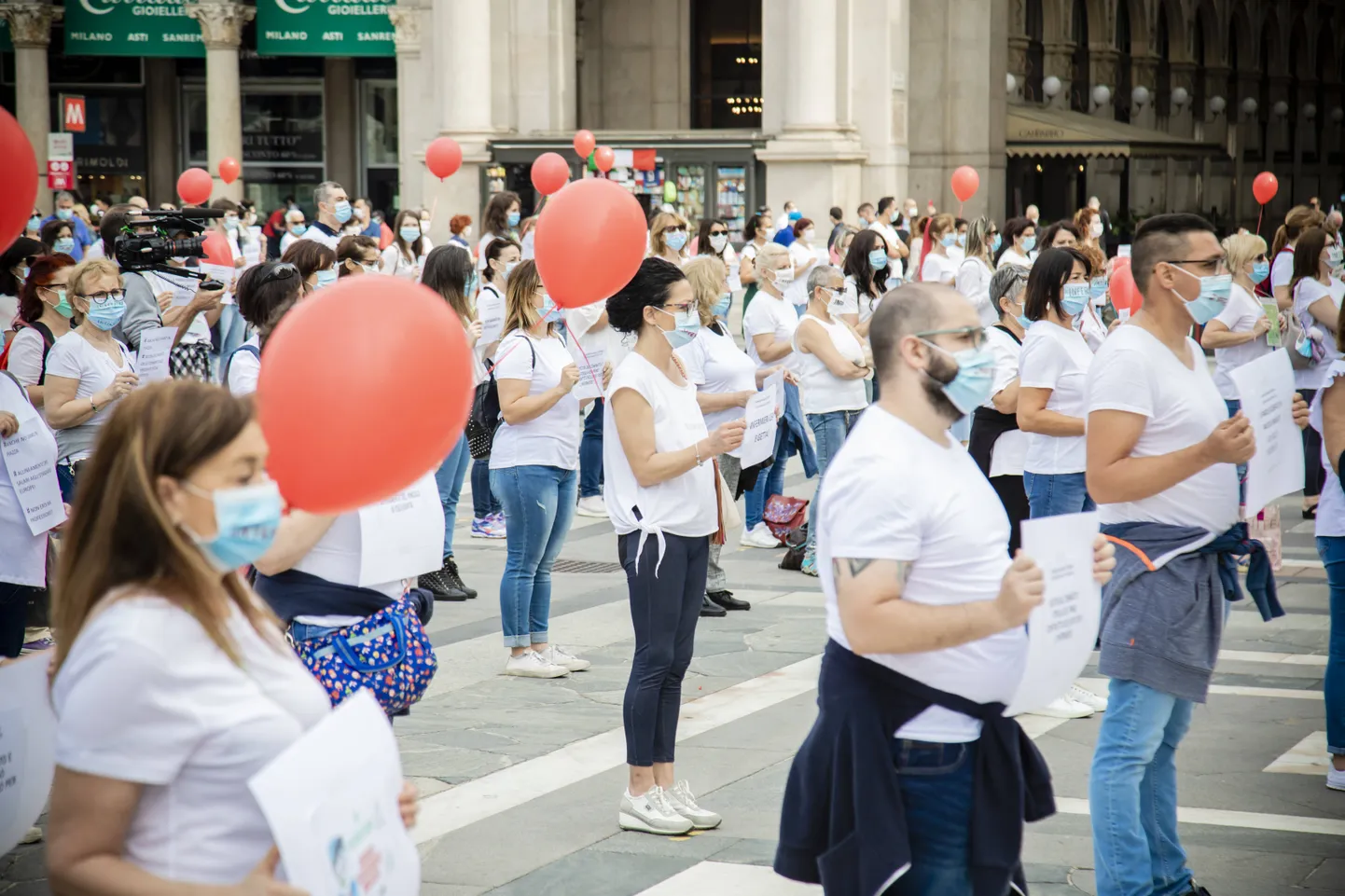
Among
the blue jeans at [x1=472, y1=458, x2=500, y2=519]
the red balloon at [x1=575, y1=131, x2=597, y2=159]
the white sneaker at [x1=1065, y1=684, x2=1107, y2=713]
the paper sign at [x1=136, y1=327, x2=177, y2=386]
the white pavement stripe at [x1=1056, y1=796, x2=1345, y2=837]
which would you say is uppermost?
the red balloon at [x1=575, y1=131, x2=597, y2=159]

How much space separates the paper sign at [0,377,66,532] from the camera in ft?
21.4

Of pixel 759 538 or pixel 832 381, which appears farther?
pixel 759 538

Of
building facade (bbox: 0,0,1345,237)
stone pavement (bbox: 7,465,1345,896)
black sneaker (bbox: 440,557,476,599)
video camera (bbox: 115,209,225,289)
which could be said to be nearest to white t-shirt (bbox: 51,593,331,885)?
stone pavement (bbox: 7,465,1345,896)

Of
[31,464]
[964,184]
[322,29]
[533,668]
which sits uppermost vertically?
[322,29]

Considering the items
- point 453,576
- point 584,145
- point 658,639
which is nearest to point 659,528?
point 658,639

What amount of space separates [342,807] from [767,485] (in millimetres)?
9352

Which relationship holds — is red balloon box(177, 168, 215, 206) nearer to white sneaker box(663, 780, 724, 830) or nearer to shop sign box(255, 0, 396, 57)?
white sneaker box(663, 780, 724, 830)

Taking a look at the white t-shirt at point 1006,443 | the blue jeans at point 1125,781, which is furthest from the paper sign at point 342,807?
the white t-shirt at point 1006,443

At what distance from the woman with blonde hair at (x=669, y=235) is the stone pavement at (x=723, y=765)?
11.3 feet

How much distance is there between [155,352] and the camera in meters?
8.20

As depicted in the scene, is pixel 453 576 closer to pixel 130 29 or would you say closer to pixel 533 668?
pixel 533 668

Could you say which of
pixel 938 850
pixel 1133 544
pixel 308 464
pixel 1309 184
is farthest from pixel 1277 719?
pixel 1309 184

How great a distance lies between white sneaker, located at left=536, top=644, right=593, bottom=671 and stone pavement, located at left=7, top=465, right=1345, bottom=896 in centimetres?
7

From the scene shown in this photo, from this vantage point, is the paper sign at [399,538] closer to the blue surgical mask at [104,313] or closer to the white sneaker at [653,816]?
the white sneaker at [653,816]
